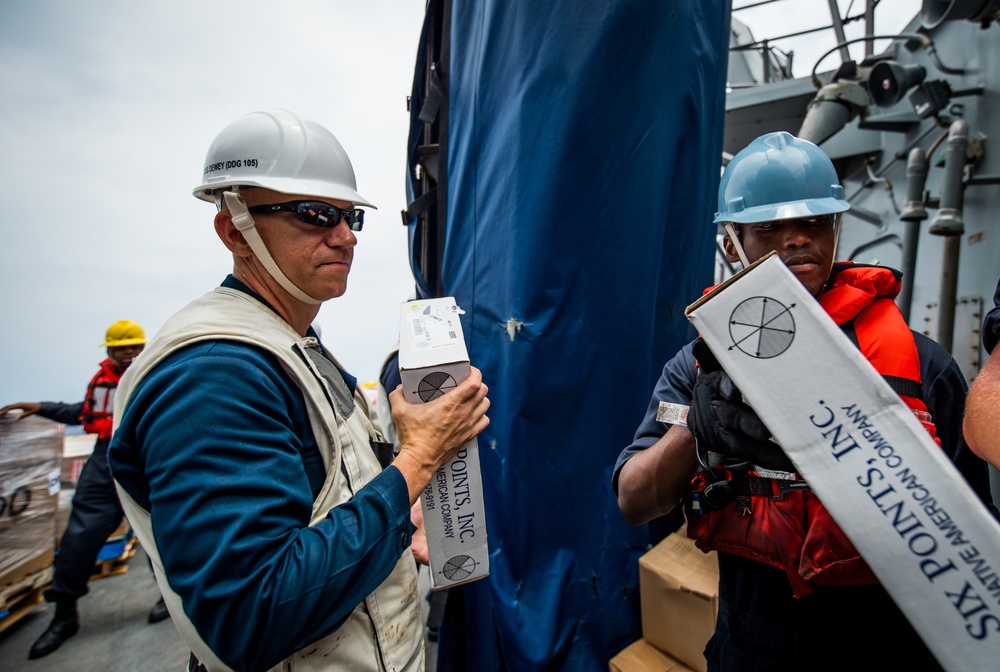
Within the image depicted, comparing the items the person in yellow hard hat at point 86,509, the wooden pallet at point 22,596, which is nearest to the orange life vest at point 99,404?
the person in yellow hard hat at point 86,509

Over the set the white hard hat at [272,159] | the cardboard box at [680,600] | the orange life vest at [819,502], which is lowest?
the cardboard box at [680,600]

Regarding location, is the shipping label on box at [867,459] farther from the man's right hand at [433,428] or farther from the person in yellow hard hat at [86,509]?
the person in yellow hard hat at [86,509]

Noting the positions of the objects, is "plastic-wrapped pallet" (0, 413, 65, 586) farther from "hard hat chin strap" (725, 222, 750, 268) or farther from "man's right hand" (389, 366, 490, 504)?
"hard hat chin strap" (725, 222, 750, 268)

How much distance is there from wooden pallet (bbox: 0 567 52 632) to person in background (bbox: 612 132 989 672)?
166 inches

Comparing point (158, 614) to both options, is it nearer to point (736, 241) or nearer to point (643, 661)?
point (643, 661)

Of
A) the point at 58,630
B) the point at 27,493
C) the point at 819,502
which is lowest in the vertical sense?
the point at 58,630

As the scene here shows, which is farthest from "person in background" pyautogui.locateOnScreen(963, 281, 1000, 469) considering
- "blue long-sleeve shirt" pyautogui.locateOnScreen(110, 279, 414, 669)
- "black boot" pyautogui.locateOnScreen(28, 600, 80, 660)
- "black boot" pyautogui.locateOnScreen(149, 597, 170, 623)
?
"black boot" pyautogui.locateOnScreen(28, 600, 80, 660)

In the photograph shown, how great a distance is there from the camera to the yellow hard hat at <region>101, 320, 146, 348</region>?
3.94 m

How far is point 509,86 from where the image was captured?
2049 millimetres

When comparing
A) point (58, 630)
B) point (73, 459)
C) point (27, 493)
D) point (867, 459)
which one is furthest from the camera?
point (73, 459)

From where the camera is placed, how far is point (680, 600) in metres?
1.80

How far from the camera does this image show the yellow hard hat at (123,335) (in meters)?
3.94

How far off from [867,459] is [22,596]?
4.91 meters

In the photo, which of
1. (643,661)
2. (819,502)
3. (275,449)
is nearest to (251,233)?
(275,449)
